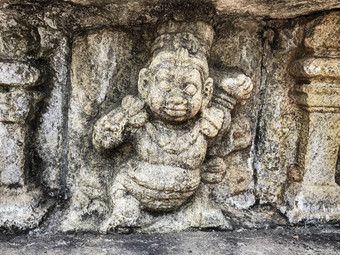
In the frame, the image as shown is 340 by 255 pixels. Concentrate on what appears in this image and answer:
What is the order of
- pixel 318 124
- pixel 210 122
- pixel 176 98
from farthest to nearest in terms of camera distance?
pixel 318 124, pixel 210 122, pixel 176 98

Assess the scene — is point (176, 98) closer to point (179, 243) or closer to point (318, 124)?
point (179, 243)

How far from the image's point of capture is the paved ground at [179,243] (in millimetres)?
2055

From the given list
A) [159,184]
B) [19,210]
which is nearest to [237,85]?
[159,184]

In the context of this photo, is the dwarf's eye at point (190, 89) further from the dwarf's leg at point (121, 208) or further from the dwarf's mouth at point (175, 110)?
the dwarf's leg at point (121, 208)

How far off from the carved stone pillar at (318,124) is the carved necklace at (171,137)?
0.70 m

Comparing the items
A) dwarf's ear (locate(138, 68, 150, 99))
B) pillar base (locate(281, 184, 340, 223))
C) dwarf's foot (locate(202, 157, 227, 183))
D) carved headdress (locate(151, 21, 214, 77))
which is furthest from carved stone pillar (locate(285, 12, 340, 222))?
dwarf's ear (locate(138, 68, 150, 99))

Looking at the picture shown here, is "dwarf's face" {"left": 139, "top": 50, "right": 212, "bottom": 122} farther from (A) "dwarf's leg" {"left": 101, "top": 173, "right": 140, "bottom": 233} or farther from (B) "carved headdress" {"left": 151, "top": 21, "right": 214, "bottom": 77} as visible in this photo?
(A) "dwarf's leg" {"left": 101, "top": 173, "right": 140, "bottom": 233}

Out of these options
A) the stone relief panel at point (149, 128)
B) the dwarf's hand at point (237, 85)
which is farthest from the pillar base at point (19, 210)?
the dwarf's hand at point (237, 85)

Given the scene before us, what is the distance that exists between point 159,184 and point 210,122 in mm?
447

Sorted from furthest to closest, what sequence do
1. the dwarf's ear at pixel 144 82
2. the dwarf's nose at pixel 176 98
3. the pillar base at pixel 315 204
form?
the pillar base at pixel 315 204, the dwarf's ear at pixel 144 82, the dwarf's nose at pixel 176 98

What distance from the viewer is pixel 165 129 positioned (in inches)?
87.0

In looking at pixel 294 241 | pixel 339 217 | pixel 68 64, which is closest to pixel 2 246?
pixel 68 64

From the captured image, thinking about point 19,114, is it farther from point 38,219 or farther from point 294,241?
point 294,241

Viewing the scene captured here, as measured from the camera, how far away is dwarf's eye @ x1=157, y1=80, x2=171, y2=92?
205cm
